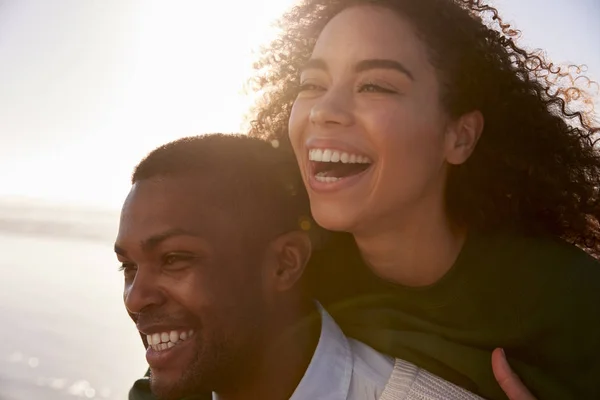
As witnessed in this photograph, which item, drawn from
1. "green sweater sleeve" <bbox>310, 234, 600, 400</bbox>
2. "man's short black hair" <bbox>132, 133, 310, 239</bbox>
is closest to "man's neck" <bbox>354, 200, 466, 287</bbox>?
"green sweater sleeve" <bbox>310, 234, 600, 400</bbox>

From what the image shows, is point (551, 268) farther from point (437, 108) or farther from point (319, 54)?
point (319, 54)

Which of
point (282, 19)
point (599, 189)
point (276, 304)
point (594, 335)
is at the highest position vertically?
point (282, 19)

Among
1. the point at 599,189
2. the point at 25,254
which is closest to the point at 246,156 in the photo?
the point at 599,189

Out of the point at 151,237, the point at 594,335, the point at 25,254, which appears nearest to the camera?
the point at 151,237

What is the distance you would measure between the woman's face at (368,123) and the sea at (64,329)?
594 centimetres

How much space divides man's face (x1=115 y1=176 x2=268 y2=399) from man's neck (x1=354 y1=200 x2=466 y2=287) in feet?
2.11

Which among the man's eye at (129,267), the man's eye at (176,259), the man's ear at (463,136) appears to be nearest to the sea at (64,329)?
the man's eye at (129,267)

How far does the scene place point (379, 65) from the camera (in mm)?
2586

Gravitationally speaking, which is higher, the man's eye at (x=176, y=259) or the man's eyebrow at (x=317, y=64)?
the man's eyebrow at (x=317, y=64)

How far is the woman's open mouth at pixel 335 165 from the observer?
101 inches

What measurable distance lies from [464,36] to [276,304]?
4.54ft

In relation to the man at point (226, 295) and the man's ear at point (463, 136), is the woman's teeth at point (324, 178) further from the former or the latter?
the man's ear at point (463, 136)

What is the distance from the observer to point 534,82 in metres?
3.28

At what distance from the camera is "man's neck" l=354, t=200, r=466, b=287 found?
2.84 meters
